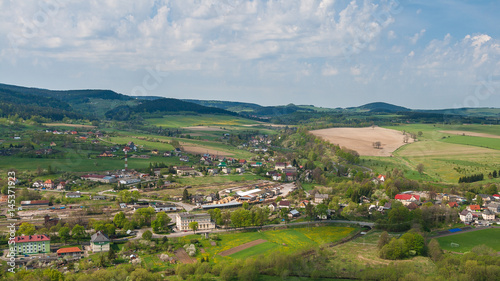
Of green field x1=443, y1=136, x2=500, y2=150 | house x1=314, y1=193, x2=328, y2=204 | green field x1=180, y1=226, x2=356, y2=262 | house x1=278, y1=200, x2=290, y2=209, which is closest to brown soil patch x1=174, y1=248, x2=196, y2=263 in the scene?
green field x1=180, y1=226, x2=356, y2=262

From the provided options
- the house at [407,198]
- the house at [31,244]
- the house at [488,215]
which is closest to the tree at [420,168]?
the house at [407,198]

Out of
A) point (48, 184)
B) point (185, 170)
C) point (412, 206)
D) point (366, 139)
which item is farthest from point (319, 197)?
point (366, 139)

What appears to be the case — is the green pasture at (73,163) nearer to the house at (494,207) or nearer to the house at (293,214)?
the house at (293,214)

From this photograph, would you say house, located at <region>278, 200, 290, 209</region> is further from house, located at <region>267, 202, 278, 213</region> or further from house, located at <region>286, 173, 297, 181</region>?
house, located at <region>286, 173, 297, 181</region>

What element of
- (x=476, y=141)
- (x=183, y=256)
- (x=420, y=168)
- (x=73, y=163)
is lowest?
(x=183, y=256)

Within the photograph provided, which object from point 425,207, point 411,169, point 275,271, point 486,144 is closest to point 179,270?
point 275,271

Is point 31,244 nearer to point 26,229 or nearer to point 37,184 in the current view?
point 26,229

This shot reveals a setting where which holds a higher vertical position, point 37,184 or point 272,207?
point 37,184
